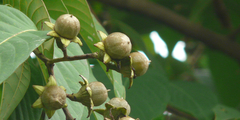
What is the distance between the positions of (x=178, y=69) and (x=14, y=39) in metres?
2.61

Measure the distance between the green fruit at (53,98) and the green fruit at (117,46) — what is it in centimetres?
16

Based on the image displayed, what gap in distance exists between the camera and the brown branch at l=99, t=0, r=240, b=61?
2.71 meters

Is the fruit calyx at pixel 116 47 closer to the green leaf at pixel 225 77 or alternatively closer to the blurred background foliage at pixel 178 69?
the blurred background foliage at pixel 178 69

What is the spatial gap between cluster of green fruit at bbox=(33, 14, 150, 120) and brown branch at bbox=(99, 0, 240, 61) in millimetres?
1955

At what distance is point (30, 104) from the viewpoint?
94 cm

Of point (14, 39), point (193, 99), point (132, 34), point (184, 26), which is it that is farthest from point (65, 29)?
point (184, 26)

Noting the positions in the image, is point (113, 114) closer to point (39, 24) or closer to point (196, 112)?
point (39, 24)

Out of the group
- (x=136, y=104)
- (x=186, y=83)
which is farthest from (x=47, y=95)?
(x=186, y=83)

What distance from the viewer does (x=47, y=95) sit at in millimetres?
735

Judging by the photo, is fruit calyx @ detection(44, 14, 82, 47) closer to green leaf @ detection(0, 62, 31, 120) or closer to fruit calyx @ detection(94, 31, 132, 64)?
fruit calyx @ detection(94, 31, 132, 64)

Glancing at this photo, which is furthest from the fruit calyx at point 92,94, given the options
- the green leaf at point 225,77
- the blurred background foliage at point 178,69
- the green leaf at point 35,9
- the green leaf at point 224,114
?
the green leaf at point 225,77

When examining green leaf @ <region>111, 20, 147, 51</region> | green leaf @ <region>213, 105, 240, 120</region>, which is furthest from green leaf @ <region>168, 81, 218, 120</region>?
green leaf @ <region>111, 20, 147, 51</region>

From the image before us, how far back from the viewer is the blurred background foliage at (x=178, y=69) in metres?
1.84

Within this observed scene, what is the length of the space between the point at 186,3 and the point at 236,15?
1.93ft
